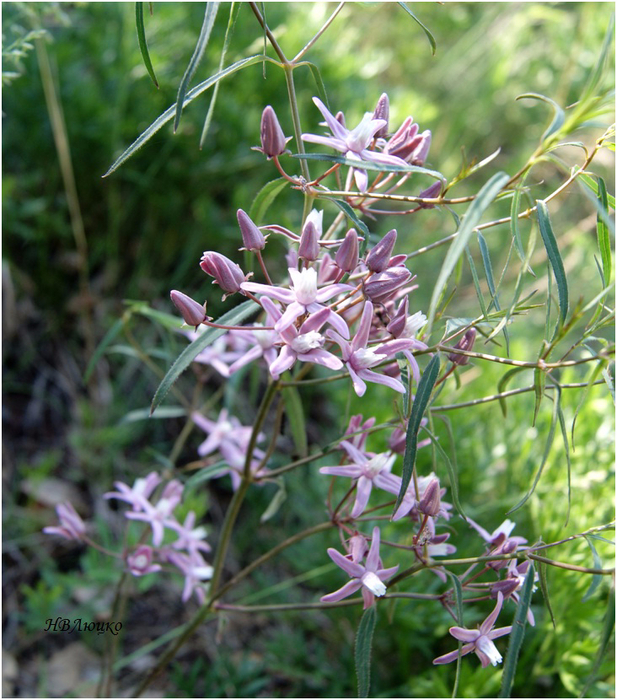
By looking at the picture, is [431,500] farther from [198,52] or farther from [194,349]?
[198,52]

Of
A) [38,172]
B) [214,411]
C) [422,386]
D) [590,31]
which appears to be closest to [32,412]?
[214,411]

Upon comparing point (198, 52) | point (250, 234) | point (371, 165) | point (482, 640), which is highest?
point (198, 52)

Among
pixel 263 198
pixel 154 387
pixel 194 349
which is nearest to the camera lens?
pixel 194 349

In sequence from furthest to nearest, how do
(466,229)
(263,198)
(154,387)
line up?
(154,387)
(263,198)
(466,229)

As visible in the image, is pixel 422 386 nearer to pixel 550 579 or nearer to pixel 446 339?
pixel 446 339

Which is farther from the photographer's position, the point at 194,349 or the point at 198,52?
the point at 194,349

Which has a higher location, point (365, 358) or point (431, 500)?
point (365, 358)

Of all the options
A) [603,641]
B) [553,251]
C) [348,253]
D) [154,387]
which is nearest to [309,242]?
[348,253]
